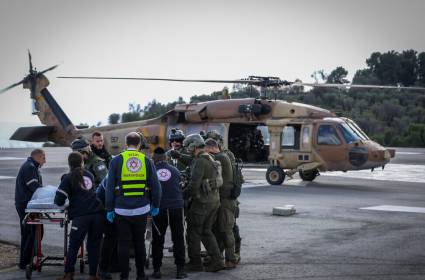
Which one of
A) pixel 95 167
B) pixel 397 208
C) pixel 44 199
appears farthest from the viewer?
pixel 397 208

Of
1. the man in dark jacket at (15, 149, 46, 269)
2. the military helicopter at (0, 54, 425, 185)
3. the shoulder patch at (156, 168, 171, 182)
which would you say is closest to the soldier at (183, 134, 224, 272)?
the shoulder patch at (156, 168, 171, 182)

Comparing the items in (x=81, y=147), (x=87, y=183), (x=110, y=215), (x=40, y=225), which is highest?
(x=81, y=147)

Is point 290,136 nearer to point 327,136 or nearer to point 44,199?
point 327,136

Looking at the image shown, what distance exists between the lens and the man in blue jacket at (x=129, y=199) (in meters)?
8.79

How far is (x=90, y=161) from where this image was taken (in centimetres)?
973

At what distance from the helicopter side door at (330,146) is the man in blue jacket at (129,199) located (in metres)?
13.0

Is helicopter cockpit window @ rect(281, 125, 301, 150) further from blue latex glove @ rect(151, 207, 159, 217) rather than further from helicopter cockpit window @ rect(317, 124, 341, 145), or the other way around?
blue latex glove @ rect(151, 207, 159, 217)

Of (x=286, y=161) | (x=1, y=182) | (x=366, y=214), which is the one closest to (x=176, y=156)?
(x=366, y=214)

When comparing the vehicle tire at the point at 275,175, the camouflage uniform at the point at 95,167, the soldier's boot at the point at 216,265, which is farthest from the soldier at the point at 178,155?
the vehicle tire at the point at 275,175

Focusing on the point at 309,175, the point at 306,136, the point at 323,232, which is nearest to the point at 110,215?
the point at 323,232

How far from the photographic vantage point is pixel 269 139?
22.4 m

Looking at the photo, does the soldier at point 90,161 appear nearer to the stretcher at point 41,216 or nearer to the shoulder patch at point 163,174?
the stretcher at point 41,216

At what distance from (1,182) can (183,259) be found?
1447cm

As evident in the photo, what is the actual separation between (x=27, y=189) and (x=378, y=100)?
204ft
